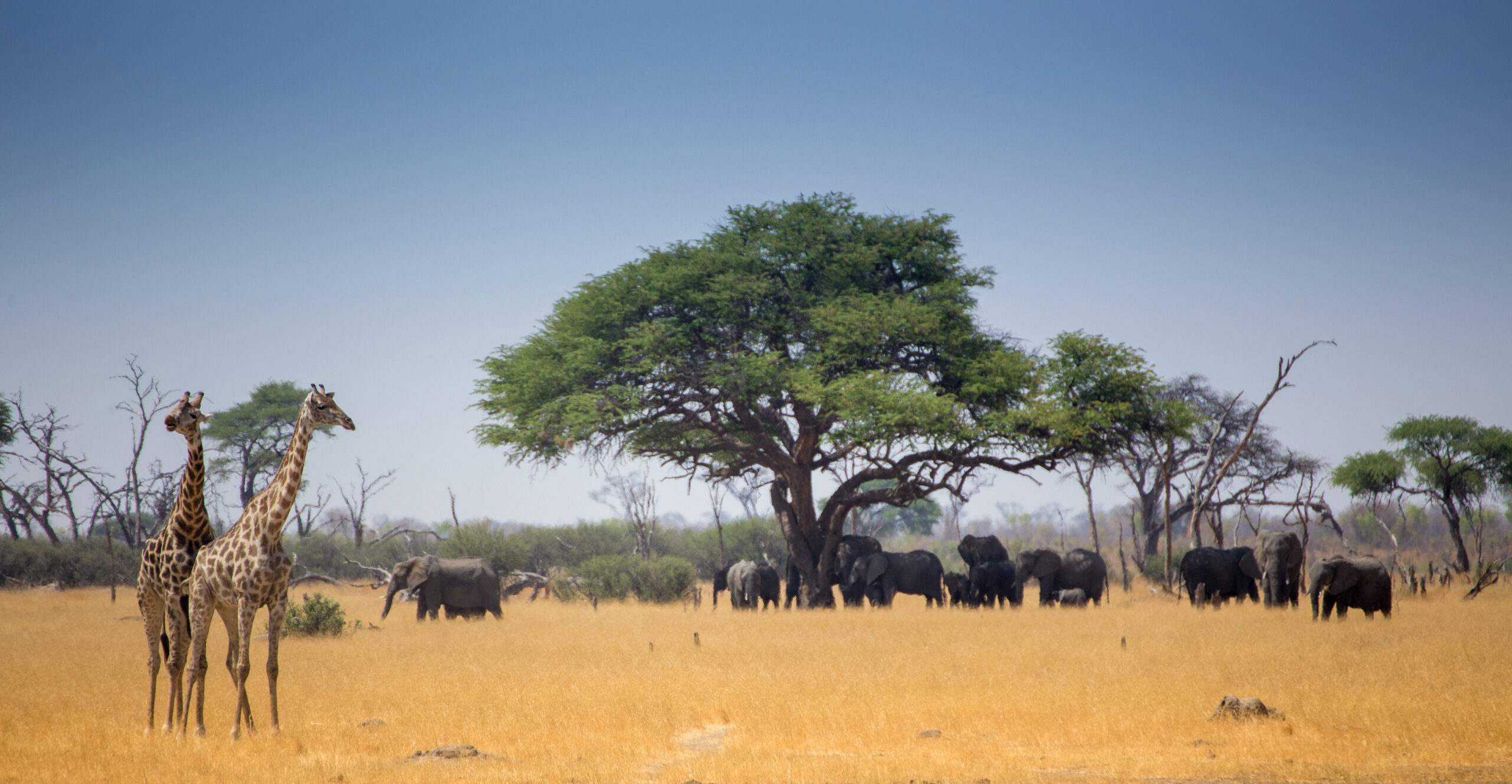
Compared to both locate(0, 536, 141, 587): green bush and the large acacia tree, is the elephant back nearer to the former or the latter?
the large acacia tree

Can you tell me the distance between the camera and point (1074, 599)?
28.2m

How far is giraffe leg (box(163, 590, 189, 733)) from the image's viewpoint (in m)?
10.5

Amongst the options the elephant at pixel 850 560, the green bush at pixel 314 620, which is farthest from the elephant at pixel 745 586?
the green bush at pixel 314 620

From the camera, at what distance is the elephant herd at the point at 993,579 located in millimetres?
21062

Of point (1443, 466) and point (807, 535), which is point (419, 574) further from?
point (1443, 466)

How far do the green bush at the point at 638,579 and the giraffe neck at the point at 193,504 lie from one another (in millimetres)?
21075

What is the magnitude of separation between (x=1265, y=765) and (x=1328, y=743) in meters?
1.18

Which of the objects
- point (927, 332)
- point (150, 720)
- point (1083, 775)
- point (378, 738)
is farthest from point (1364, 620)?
point (150, 720)

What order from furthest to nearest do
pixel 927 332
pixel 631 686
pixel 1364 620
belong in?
pixel 927 332, pixel 1364 620, pixel 631 686

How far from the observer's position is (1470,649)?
15758mm

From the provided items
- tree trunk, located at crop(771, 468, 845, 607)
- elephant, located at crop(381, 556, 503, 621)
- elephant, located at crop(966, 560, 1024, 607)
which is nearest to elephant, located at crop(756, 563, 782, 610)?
tree trunk, located at crop(771, 468, 845, 607)

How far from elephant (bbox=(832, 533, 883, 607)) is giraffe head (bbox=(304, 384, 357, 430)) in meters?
20.8

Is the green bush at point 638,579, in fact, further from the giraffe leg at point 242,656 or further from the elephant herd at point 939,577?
the giraffe leg at point 242,656

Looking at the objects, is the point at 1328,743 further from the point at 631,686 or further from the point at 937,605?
the point at 937,605
